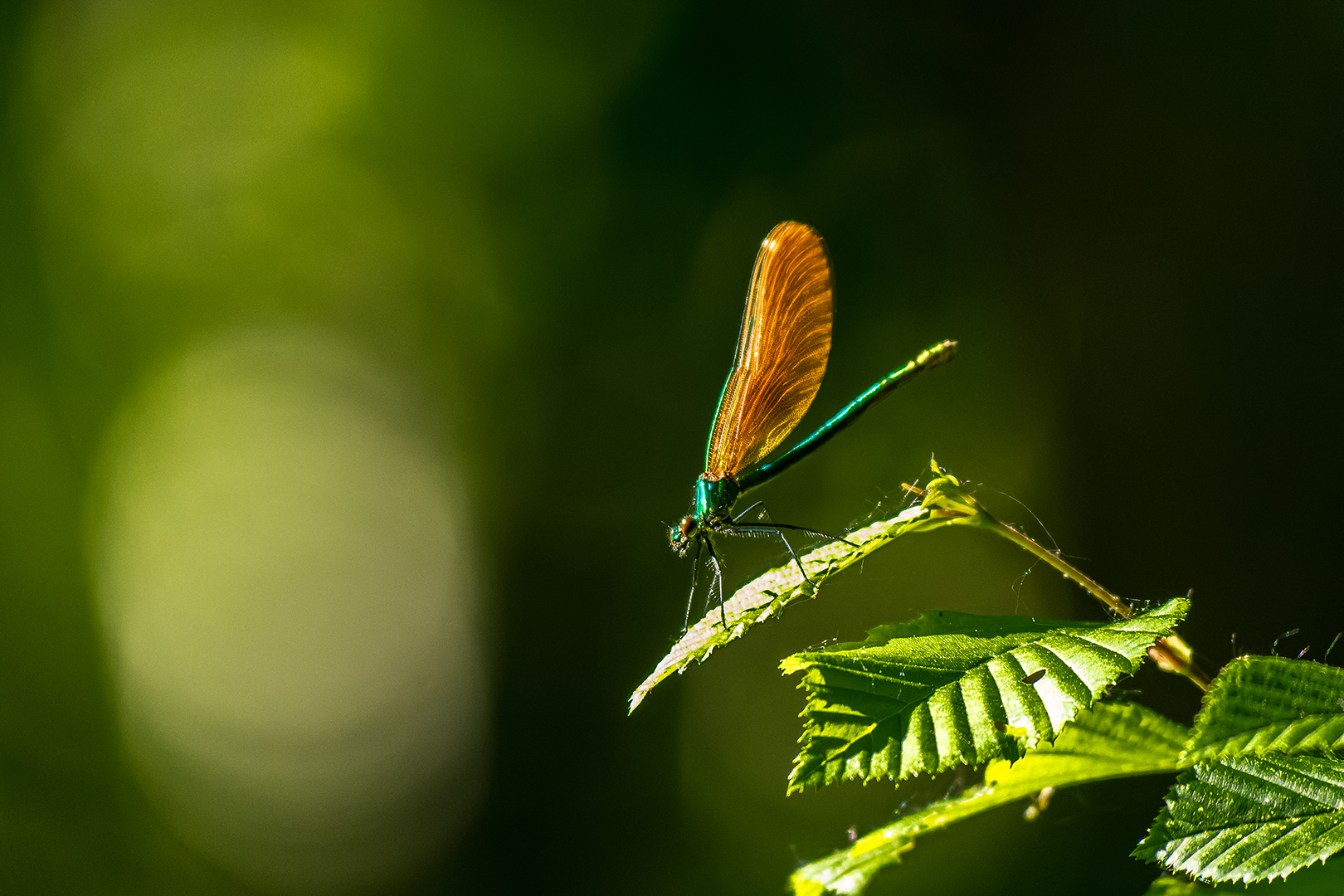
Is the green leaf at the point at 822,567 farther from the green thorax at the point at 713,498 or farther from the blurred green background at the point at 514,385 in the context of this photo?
the blurred green background at the point at 514,385

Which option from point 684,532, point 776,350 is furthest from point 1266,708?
point 684,532

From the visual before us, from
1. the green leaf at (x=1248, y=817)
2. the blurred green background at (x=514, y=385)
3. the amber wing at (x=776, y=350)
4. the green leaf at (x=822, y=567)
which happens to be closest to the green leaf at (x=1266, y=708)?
the green leaf at (x=1248, y=817)

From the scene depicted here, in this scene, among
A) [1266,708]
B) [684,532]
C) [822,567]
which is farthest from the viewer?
[684,532]

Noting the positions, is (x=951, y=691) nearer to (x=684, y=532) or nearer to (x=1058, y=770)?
(x=1058, y=770)

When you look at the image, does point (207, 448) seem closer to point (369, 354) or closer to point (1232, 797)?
point (369, 354)

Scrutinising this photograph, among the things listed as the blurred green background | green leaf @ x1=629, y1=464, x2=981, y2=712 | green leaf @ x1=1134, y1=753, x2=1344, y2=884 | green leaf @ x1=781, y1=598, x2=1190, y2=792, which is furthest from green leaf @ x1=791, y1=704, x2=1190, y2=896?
the blurred green background
